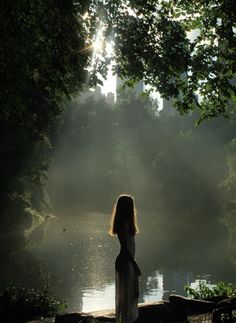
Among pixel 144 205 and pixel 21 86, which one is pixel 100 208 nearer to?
pixel 144 205

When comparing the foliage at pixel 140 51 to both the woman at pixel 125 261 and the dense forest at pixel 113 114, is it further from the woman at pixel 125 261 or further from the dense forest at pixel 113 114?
the woman at pixel 125 261

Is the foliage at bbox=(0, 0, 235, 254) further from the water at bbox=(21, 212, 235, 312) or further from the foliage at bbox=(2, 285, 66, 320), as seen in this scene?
the water at bbox=(21, 212, 235, 312)

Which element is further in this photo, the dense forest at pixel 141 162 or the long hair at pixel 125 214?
the dense forest at pixel 141 162

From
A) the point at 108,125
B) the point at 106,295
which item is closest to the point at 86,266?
the point at 106,295

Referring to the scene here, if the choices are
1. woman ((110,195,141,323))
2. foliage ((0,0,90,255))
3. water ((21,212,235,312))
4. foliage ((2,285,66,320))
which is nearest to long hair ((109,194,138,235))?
woman ((110,195,141,323))

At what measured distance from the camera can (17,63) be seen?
7203 millimetres

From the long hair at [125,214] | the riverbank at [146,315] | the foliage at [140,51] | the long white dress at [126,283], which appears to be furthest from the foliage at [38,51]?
the riverbank at [146,315]

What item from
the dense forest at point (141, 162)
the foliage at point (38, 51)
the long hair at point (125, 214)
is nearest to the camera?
the foliage at point (38, 51)

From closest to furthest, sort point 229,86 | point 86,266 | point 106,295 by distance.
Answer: point 229,86 < point 106,295 < point 86,266

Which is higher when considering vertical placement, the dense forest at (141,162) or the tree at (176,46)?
the dense forest at (141,162)

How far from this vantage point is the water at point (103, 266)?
61.6ft

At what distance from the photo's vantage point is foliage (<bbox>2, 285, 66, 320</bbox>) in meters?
10.4

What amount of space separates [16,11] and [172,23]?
13.6 feet

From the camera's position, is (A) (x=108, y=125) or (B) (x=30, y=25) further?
(A) (x=108, y=125)
